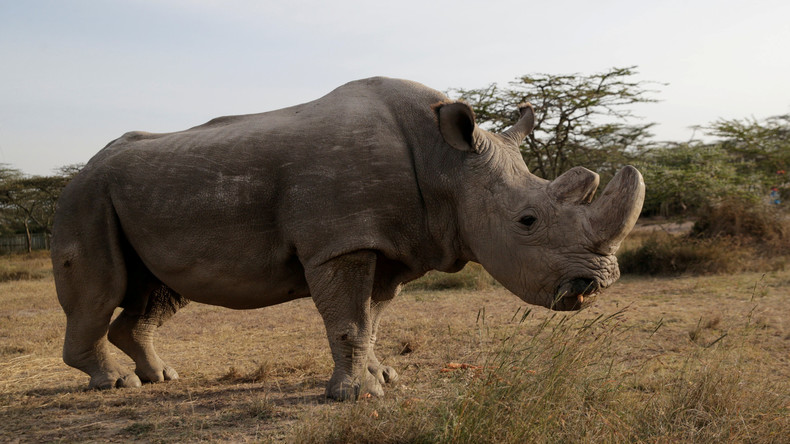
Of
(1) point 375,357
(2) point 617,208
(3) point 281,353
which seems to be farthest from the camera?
(3) point 281,353

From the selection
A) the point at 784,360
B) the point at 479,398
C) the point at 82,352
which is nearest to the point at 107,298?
the point at 82,352

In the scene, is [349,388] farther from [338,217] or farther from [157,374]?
[157,374]

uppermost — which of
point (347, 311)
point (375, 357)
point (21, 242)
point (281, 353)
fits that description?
point (347, 311)

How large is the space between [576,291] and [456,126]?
1.29m

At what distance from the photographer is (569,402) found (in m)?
3.41

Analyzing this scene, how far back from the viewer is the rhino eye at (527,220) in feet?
13.2

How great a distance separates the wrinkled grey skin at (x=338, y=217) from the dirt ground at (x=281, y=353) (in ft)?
1.43

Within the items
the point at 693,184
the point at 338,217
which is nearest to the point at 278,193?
the point at 338,217

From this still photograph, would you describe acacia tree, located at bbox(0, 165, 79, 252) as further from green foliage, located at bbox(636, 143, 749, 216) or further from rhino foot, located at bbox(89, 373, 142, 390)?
rhino foot, located at bbox(89, 373, 142, 390)

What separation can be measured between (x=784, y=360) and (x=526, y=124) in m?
3.02

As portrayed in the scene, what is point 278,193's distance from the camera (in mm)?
4375

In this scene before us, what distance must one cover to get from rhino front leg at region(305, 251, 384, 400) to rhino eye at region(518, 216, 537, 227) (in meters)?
0.96

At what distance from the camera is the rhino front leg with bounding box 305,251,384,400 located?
4207 millimetres

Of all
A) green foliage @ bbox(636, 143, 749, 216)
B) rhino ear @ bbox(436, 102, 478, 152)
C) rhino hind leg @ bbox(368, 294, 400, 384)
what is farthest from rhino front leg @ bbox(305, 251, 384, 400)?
green foliage @ bbox(636, 143, 749, 216)
